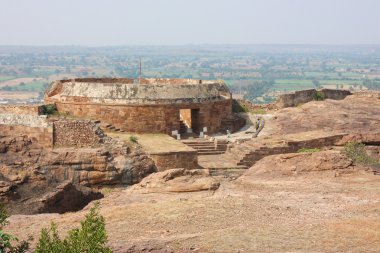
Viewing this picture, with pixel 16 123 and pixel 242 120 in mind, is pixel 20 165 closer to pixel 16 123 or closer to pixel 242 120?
pixel 16 123

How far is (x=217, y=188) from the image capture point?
1410 centimetres

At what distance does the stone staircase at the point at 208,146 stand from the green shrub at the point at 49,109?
17.1 ft

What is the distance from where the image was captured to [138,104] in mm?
23031

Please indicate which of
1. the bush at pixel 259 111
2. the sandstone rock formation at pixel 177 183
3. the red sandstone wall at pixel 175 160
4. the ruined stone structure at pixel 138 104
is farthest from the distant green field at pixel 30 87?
the sandstone rock formation at pixel 177 183

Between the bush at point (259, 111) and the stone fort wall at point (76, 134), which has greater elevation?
the stone fort wall at point (76, 134)

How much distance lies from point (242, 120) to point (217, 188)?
12606mm

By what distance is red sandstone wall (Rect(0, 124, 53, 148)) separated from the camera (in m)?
19.3

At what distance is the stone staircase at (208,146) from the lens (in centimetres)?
2231

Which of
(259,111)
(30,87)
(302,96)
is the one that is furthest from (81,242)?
(30,87)

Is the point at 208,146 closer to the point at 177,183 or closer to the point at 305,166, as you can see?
the point at 305,166

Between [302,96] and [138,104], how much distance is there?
11739mm

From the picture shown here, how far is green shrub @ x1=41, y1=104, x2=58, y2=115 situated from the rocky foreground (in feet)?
24.5

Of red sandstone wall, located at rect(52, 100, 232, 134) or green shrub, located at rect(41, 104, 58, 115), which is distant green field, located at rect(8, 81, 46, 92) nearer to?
green shrub, located at rect(41, 104, 58, 115)

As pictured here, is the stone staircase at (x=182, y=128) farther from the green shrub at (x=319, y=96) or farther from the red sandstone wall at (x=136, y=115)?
the green shrub at (x=319, y=96)
